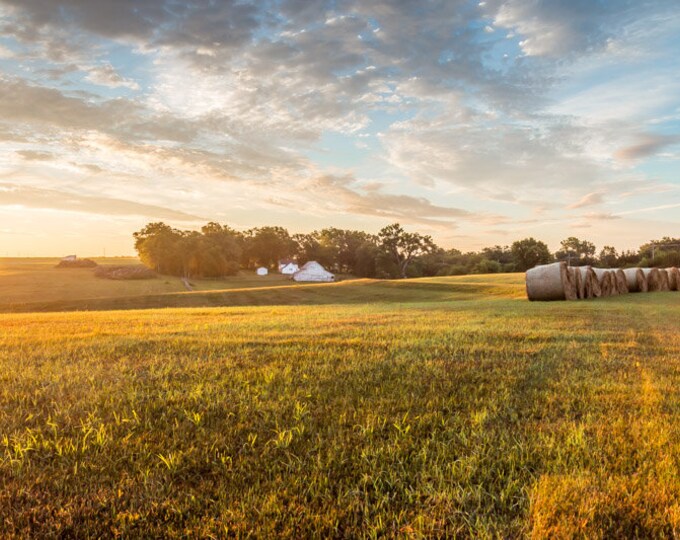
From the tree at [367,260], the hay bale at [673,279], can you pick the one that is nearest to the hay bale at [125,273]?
the tree at [367,260]

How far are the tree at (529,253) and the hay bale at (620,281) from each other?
5969cm

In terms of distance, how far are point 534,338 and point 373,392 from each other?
606 centimetres

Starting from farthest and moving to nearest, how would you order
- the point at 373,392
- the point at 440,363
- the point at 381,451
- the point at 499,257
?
the point at 499,257, the point at 440,363, the point at 373,392, the point at 381,451

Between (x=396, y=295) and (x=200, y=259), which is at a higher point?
(x=200, y=259)

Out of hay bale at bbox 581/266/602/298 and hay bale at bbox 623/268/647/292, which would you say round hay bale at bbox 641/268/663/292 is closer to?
hay bale at bbox 623/268/647/292

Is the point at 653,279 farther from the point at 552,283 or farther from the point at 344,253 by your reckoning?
the point at 344,253

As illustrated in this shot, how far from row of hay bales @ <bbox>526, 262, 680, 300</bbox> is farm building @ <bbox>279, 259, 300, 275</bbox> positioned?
290 feet

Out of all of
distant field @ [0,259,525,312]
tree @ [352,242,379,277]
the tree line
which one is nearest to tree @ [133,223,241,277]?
the tree line

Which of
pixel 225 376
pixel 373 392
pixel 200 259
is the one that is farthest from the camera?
pixel 200 259

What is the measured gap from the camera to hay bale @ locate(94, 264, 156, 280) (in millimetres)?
85812

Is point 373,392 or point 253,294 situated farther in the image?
point 253,294

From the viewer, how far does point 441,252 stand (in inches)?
4983

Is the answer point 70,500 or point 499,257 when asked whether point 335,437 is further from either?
point 499,257

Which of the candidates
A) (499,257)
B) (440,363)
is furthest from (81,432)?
(499,257)
